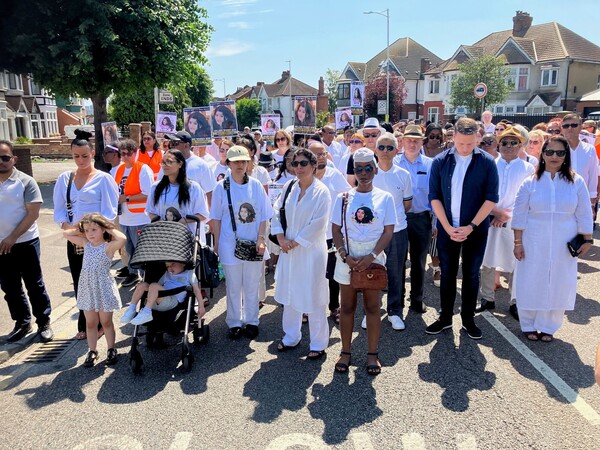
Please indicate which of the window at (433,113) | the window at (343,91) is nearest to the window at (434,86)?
the window at (433,113)

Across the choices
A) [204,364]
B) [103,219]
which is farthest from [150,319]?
[103,219]

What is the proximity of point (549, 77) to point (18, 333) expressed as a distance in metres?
50.2

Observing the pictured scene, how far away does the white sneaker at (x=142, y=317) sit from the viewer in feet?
14.6

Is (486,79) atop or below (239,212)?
atop

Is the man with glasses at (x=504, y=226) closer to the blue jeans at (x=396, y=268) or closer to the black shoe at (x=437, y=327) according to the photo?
the black shoe at (x=437, y=327)

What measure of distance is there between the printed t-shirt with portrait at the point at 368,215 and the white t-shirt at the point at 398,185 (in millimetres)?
907

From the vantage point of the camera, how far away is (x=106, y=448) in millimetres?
3461

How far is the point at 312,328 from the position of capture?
191 inches

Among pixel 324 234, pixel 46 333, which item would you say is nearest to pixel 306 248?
pixel 324 234

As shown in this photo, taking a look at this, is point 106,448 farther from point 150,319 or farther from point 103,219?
point 103,219

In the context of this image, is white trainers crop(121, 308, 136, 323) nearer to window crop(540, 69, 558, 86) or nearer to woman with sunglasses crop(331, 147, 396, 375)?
woman with sunglasses crop(331, 147, 396, 375)

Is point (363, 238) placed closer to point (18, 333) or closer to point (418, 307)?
point (418, 307)

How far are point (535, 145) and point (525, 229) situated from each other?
9.41ft

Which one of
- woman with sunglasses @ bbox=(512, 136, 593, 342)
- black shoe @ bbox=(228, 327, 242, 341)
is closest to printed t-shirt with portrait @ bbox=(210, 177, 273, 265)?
black shoe @ bbox=(228, 327, 242, 341)
